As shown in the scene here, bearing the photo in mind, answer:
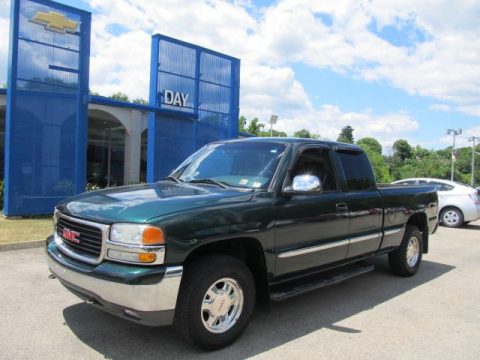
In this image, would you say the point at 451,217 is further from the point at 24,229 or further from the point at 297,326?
the point at 24,229

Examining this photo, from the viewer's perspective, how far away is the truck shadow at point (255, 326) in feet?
13.1

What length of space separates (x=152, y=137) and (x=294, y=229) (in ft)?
36.5

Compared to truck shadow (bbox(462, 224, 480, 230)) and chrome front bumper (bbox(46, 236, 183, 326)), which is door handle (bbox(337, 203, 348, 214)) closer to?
chrome front bumper (bbox(46, 236, 183, 326))

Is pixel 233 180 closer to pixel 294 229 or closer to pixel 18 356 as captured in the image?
pixel 294 229

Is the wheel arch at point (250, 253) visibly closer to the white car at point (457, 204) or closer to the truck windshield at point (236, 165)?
the truck windshield at point (236, 165)

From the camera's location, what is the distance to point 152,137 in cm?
1504

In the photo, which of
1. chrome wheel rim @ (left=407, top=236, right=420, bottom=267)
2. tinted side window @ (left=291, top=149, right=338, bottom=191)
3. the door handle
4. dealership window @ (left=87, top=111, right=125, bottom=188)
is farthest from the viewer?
dealership window @ (left=87, top=111, right=125, bottom=188)

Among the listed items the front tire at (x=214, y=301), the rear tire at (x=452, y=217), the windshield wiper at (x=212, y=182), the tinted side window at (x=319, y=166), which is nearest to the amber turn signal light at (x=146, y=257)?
the front tire at (x=214, y=301)

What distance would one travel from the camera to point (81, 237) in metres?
3.95

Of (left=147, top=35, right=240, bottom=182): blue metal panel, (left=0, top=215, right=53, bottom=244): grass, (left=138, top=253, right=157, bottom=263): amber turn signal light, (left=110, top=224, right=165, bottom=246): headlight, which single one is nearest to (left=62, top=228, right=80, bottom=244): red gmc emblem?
(left=110, top=224, right=165, bottom=246): headlight

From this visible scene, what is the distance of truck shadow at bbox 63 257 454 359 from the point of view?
399 centimetres

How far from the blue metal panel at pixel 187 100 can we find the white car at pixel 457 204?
6.83 m

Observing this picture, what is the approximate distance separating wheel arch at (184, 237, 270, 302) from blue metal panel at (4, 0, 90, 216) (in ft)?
30.0

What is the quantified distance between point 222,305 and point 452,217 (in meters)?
12.3
